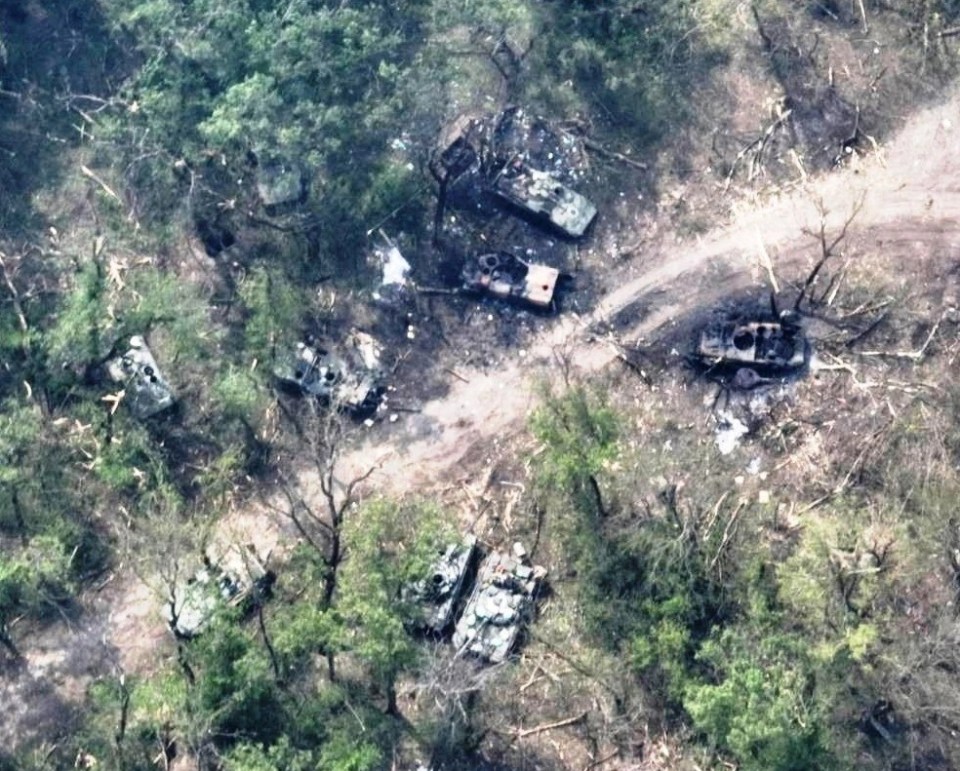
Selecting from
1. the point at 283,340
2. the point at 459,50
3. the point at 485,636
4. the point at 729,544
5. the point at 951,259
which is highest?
the point at 459,50

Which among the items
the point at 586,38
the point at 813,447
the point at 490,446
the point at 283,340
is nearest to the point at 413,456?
the point at 490,446

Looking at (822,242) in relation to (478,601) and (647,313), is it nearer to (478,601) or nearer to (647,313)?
(647,313)

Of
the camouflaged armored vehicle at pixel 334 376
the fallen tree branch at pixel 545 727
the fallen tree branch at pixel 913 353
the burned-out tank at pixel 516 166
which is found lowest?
the fallen tree branch at pixel 545 727

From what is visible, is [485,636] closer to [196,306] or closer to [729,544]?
[729,544]

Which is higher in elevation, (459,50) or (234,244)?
A: (459,50)

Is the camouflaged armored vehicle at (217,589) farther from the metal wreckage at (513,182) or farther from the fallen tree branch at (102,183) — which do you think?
the fallen tree branch at (102,183)

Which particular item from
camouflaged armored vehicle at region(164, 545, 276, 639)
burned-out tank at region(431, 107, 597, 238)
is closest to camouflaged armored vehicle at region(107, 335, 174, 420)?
camouflaged armored vehicle at region(164, 545, 276, 639)

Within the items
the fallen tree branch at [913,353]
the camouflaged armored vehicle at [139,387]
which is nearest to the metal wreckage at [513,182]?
the fallen tree branch at [913,353]
